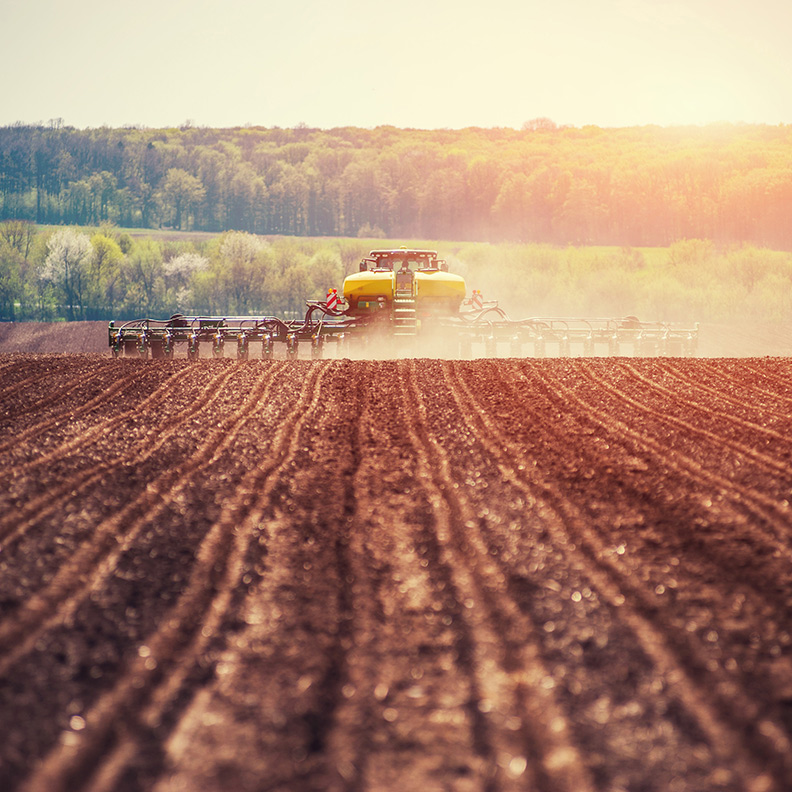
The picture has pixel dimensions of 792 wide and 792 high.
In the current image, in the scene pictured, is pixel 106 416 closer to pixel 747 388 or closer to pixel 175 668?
pixel 175 668

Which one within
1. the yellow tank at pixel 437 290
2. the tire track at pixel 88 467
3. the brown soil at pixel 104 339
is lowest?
the brown soil at pixel 104 339

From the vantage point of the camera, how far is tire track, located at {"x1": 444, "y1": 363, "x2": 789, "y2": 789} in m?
3.30

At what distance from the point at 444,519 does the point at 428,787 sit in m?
3.28

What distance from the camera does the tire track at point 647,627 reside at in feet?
10.8

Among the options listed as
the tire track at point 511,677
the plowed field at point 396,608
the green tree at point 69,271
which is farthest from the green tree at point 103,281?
the tire track at point 511,677

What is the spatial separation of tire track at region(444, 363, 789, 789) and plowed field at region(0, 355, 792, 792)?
0.02 m

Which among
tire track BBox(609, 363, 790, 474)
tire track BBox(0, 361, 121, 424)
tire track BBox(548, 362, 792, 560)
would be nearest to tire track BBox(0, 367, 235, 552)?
tire track BBox(0, 361, 121, 424)

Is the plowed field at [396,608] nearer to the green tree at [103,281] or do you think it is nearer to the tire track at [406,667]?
the tire track at [406,667]

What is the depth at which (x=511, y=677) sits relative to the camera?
381 cm

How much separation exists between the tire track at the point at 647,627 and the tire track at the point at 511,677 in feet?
1.97

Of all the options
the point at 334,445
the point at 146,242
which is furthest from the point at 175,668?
the point at 146,242

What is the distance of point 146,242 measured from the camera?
82.6m

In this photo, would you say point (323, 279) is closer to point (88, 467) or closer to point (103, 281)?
point (103, 281)

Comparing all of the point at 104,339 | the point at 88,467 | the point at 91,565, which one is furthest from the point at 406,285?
the point at 104,339
